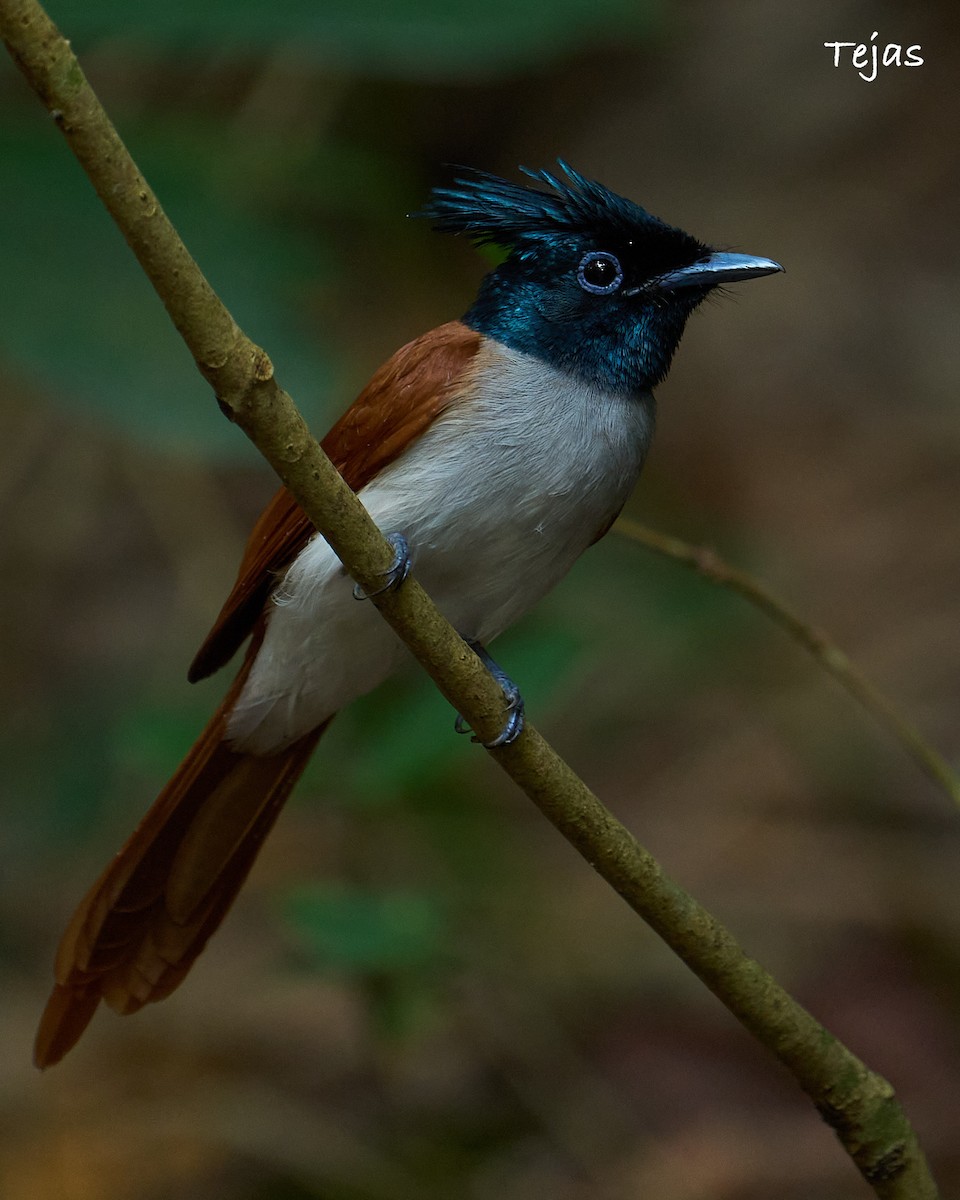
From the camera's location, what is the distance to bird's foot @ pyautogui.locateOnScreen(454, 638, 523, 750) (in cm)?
195

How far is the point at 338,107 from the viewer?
14.2 feet

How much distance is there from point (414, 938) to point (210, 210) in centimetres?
135

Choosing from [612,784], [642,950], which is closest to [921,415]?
[612,784]

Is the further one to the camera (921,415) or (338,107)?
(921,415)

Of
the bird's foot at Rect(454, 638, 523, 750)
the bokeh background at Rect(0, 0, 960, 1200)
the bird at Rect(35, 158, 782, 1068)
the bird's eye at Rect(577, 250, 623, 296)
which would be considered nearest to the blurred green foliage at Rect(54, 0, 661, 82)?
the bokeh background at Rect(0, 0, 960, 1200)

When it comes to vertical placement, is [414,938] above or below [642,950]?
above

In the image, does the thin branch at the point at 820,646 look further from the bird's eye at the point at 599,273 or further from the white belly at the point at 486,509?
the bird's eye at the point at 599,273

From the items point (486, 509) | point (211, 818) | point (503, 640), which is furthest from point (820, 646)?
point (211, 818)

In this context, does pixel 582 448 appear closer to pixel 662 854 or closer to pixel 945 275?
pixel 662 854

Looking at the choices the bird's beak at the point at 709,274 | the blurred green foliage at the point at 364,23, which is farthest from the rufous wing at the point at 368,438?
the blurred green foliage at the point at 364,23

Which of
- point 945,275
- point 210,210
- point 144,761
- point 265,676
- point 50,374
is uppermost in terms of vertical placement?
point 945,275

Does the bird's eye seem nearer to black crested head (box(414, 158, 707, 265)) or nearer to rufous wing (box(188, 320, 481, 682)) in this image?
black crested head (box(414, 158, 707, 265))

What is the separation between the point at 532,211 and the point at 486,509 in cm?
54

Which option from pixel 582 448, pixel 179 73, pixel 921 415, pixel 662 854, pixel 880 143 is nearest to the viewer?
pixel 582 448
